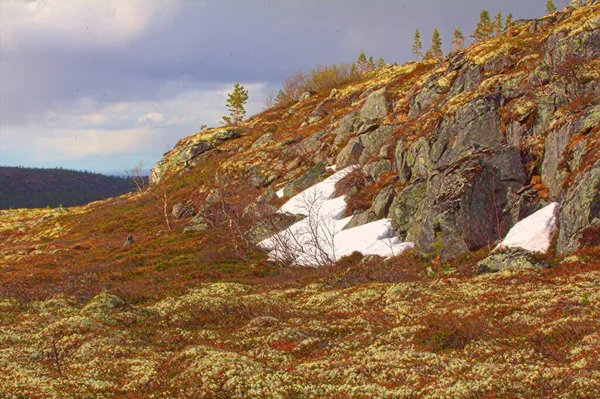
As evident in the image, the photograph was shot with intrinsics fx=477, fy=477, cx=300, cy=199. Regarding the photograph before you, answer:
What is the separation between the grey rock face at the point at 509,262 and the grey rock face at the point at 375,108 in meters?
50.1

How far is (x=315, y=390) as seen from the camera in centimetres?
1353

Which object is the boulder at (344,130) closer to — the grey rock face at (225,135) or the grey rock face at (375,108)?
the grey rock face at (375,108)

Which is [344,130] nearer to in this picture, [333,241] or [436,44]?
[333,241]

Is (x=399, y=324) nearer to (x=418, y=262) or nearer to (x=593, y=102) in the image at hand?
(x=418, y=262)

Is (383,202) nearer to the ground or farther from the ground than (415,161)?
nearer to the ground

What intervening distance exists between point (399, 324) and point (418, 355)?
4.44m

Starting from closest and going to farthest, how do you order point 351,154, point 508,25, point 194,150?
point 351,154 → point 508,25 → point 194,150

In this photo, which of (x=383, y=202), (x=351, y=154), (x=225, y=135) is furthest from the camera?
(x=225, y=135)

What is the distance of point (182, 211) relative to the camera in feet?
265

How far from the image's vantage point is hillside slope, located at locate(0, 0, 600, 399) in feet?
48.0

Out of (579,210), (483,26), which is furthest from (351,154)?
(483,26)

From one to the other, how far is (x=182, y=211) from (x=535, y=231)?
60849mm

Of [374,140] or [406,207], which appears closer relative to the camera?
[406,207]

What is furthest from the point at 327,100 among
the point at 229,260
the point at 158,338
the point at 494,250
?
the point at 158,338
